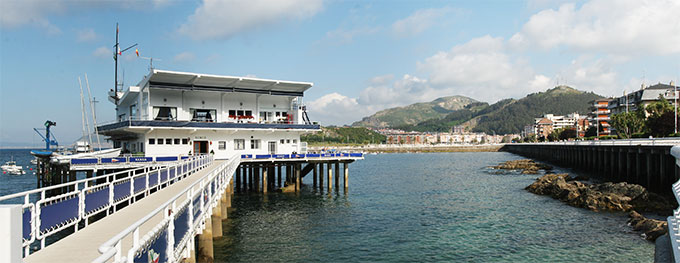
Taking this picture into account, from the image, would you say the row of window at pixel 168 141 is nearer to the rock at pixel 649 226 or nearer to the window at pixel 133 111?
the window at pixel 133 111

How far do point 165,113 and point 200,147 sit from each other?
4.12m

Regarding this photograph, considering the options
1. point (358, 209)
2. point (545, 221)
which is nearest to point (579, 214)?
point (545, 221)

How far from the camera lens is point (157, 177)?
19.3 meters

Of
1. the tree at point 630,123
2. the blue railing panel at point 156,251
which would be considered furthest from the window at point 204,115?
the tree at point 630,123

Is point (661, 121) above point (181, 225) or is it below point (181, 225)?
above

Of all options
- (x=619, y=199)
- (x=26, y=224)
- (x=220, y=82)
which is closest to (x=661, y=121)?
(x=619, y=199)

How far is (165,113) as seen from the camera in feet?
122

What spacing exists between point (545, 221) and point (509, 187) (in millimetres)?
18733

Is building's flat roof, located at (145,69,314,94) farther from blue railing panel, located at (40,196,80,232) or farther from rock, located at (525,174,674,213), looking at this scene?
blue railing panel, located at (40,196,80,232)

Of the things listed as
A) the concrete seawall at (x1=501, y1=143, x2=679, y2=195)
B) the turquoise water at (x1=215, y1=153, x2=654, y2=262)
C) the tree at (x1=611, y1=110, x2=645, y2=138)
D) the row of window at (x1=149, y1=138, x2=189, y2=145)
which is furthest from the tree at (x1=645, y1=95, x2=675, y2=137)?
the row of window at (x1=149, y1=138, x2=189, y2=145)

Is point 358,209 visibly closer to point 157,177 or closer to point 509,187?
point 157,177

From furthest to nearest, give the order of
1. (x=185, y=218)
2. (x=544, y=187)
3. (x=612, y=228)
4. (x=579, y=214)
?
(x=544, y=187), (x=579, y=214), (x=612, y=228), (x=185, y=218)

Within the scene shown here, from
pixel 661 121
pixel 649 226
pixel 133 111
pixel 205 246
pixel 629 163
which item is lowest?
pixel 649 226

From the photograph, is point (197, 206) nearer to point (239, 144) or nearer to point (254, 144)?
point (239, 144)
